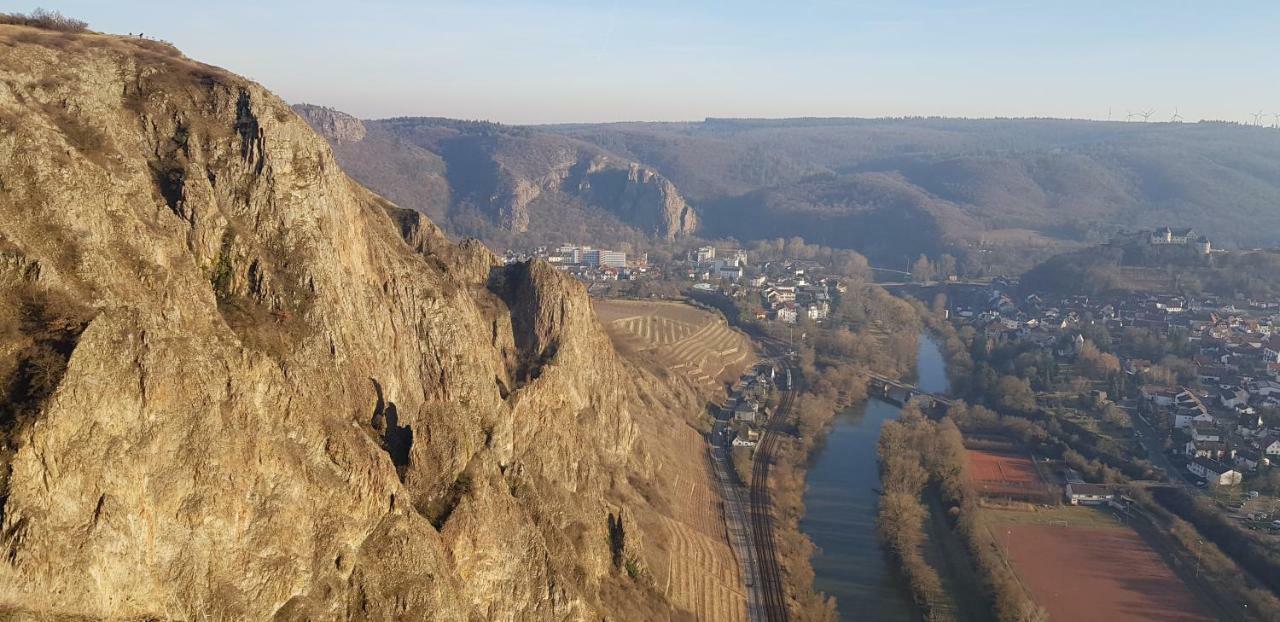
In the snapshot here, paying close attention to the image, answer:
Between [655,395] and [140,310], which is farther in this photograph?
[655,395]

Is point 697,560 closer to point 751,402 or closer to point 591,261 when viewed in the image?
point 751,402

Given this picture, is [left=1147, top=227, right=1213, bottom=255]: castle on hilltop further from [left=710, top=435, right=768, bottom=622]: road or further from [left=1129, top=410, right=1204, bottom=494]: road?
[left=710, top=435, right=768, bottom=622]: road

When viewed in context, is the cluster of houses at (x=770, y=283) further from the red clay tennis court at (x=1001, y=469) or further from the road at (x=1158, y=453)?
the red clay tennis court at (x=1001, y=469)

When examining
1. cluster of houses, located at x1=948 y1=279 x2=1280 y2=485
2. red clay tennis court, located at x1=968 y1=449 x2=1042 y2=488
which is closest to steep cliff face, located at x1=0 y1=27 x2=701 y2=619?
red clay tennis court, located at x1=968 y1=449 x2=1042 y2=488

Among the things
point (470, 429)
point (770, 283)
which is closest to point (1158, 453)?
point (470, 429)

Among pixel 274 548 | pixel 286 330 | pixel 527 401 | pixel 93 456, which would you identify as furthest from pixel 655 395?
pixel 93 456

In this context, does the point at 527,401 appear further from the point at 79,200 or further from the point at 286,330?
the point at 79,200

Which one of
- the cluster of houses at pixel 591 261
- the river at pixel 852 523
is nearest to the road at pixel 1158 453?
the river at pixel 852 523
